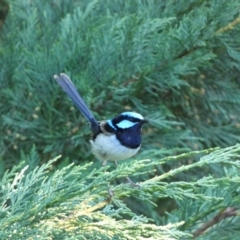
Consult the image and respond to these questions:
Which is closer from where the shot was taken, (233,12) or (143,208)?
(233,12)

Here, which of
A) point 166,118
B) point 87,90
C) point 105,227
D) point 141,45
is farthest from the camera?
point 166,118

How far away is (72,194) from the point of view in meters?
1.88

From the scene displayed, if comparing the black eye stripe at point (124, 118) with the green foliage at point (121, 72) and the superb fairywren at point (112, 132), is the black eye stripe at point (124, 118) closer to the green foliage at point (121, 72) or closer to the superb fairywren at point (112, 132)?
the superb fairywren at point (112, 132)

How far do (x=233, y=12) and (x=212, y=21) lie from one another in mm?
108

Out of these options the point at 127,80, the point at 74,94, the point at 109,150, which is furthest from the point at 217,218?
the point at 127,80

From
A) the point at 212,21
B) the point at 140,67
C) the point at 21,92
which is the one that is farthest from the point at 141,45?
the point at 21,92

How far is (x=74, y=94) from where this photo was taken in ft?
9.89

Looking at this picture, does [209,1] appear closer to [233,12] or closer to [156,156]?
[233,12]

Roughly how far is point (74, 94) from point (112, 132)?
258 millimetres

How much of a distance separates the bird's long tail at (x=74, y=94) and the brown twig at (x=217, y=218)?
75 cm

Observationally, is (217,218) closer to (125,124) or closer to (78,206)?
(125,124)

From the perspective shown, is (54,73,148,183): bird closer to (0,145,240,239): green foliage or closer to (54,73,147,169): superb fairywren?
(54,73,147,169): superb fairywren

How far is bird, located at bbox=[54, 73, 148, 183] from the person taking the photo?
118 inches

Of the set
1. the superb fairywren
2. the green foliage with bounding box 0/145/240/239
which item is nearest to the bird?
the superb fairywren
